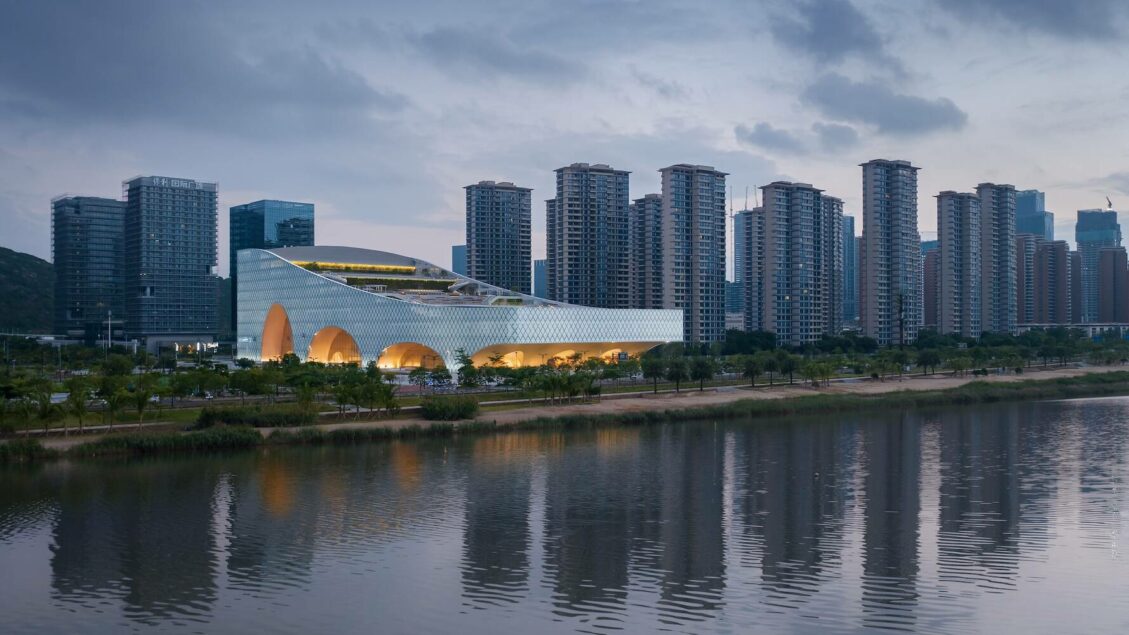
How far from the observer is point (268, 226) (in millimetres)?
139375

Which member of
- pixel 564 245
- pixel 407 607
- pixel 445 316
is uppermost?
pixel 564 245

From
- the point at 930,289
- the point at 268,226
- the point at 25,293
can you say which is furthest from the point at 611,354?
the point at 25,293

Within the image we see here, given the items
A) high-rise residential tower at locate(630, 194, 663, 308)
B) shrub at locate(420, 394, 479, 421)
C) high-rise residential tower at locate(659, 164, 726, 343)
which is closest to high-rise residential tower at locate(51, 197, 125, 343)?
high-rise residential tower at locate(630, 194, 663, 308)

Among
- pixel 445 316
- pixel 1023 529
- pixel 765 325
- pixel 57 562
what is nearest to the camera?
pixel 57 562

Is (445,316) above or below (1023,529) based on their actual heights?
above

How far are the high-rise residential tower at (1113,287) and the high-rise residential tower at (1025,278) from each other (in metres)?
22.1

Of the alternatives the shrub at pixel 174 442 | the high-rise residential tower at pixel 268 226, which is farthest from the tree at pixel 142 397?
the high-rise residential tower at pixel 268 226

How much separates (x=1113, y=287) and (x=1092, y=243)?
27867mm

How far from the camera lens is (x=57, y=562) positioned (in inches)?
692

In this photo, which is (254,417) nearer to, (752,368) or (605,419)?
(605,419)

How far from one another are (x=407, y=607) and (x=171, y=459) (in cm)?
1759

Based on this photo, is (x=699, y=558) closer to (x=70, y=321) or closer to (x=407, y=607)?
(x=407, y=607)

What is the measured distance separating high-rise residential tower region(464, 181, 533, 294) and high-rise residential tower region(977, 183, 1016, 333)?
50.7 m

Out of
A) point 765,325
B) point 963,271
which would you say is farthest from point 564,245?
point 963,271
